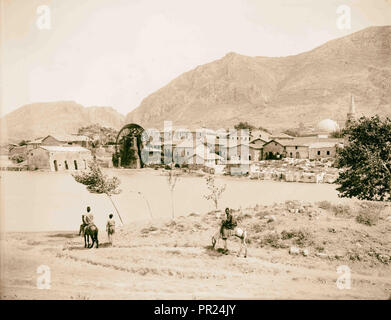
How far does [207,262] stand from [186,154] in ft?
31.1

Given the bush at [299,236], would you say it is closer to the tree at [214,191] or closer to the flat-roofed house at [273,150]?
the tree at [214,191]

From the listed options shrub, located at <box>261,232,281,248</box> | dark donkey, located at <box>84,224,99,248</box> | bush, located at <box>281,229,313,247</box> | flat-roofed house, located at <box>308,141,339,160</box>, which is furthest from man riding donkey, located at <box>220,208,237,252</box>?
flat-roofed house, located at <box>308,141,339,160</box>

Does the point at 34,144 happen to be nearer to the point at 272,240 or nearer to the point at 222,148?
the point at 272,240

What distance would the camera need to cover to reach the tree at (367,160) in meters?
9.77

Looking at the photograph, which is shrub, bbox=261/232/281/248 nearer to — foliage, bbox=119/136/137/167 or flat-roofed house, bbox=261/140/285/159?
foliage, bbox=119/136/137/167

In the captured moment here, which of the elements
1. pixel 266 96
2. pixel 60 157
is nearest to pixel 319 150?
pixel 60 157

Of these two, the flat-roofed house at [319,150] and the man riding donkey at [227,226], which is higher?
the flat-roofed house at [319,150]

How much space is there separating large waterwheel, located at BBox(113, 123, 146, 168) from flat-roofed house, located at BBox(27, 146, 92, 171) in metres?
2.65

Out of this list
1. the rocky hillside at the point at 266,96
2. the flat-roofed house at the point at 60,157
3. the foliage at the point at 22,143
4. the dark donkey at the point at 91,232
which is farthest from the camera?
the rocky hillside at the point at 266,96

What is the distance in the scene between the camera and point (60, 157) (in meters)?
14.0

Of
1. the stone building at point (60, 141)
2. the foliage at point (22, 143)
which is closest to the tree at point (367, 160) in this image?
the stone building at point (60, 141)

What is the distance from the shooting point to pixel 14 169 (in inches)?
396

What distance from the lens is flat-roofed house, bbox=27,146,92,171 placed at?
1333 centimetres
